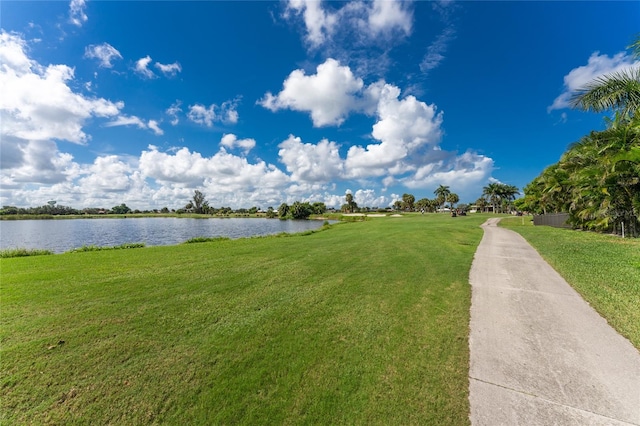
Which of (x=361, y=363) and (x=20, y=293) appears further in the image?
(x=20, y=293)

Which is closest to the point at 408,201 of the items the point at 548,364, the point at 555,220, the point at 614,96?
the point at 555,220

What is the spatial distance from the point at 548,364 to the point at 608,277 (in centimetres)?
668

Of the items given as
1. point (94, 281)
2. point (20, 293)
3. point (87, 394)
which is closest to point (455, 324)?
point (87, 394)

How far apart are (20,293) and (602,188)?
26.5 m

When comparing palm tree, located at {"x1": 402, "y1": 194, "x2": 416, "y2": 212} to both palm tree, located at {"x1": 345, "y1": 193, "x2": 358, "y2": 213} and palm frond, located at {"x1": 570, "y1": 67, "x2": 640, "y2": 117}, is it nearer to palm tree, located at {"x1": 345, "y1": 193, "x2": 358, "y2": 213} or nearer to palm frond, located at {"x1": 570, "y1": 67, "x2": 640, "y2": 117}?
palm tree, located at {"x1": 345, "y1": 193, "x2": 358, "y2": 213}

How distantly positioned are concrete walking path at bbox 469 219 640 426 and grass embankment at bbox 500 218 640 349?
280 millimetres

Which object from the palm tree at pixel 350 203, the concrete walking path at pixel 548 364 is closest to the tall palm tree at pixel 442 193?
the palm tree at pixel 350 203

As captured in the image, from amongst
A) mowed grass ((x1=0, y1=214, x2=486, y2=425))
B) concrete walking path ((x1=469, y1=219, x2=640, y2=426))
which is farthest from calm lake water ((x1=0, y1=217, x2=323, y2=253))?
concrete walking path ((x1=469, y1=219, x2=640, y2=426))

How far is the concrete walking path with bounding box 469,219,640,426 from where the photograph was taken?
284cm

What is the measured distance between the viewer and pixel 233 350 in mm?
3914

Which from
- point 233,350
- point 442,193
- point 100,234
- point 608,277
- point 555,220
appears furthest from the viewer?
point 442,193

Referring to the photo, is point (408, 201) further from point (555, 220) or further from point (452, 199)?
point (555, 220)

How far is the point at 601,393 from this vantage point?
121 inches

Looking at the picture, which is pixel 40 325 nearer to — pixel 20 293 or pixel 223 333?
pixel 20 293
